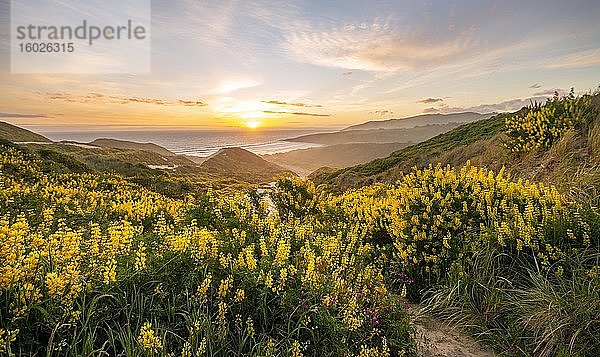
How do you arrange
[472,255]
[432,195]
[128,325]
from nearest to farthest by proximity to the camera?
1. [128,325]
2. [472,255]
3. [432,195]

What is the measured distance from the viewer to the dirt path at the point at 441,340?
3217 millimetres

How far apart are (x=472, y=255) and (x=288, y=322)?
2411 mm

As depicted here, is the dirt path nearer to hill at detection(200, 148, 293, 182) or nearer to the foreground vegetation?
the foreground vegetation

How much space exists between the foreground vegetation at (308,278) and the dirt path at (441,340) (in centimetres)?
13

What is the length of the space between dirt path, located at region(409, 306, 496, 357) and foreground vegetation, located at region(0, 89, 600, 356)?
0.13 meters

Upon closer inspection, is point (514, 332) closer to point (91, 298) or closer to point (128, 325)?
point (128, 325)

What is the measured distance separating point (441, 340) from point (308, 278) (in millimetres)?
1540

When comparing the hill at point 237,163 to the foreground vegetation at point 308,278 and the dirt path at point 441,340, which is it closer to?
the foreground vegetation at point 308,278

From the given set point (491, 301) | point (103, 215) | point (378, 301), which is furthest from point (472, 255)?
point (103, 215)

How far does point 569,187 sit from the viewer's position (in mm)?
5133

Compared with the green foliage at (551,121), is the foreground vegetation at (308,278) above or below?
below

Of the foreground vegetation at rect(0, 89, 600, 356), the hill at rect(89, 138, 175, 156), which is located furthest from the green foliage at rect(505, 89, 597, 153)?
the hill at rect(89, 138, 175, 156)

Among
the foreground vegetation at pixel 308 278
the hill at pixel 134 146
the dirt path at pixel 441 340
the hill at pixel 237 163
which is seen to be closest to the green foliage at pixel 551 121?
the foreground vegetation at pixel 308 278

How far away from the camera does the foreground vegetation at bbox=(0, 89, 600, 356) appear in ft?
7.30
